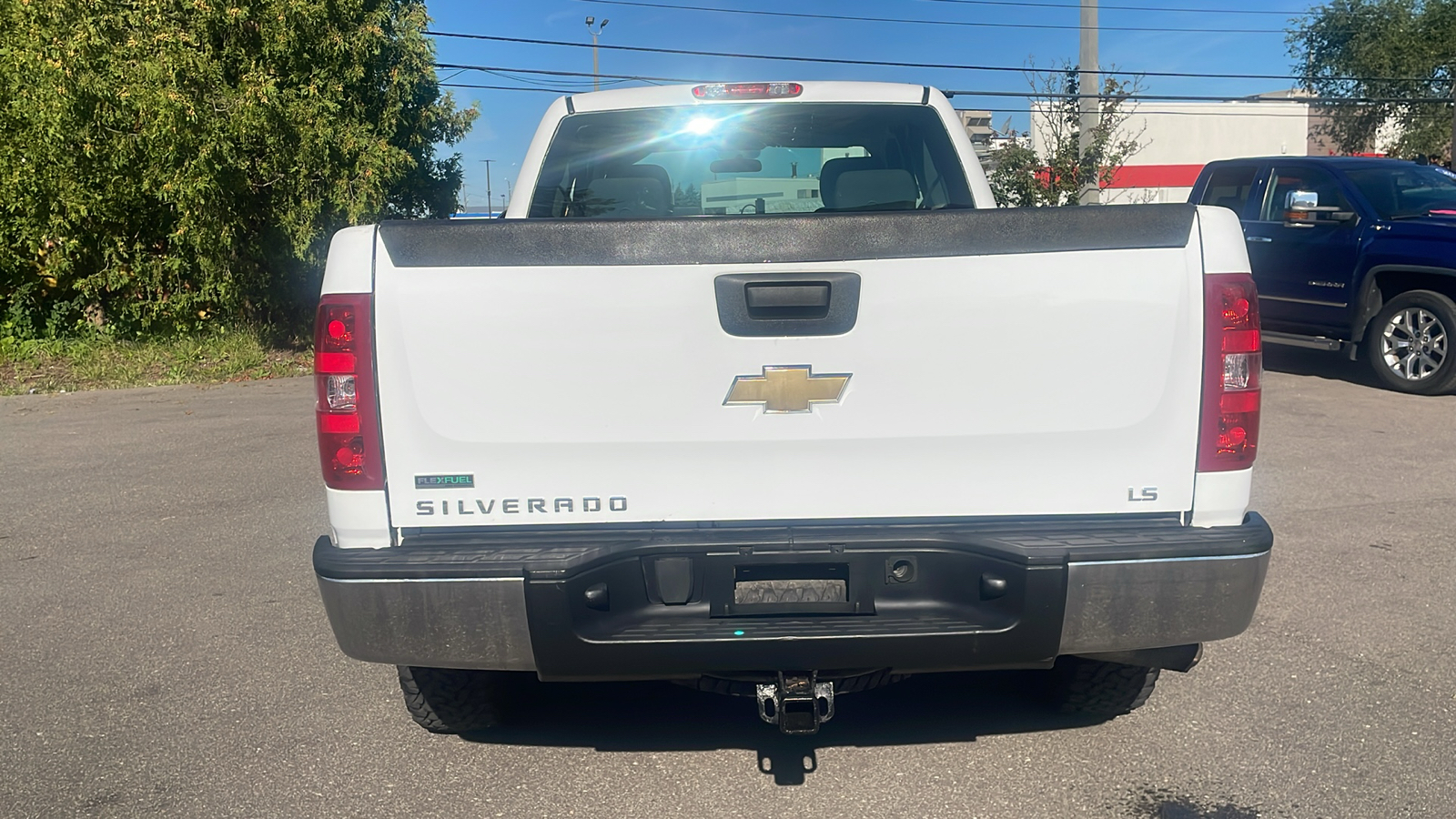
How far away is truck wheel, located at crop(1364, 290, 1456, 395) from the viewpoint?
955 cm

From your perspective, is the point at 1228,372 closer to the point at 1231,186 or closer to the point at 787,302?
the point at 787,302

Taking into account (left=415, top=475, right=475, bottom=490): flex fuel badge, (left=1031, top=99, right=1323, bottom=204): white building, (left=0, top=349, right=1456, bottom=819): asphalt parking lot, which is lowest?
(left=0, top=349, right=1456, bottom=819): asphalt parking lot

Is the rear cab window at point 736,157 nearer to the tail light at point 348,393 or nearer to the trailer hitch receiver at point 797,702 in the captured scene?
the tail light at point 348,393

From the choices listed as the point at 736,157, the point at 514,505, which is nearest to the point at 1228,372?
the point at 514,505

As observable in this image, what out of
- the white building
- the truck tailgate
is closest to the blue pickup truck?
the truck tailgate

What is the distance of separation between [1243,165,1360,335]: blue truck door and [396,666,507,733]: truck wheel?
8.71 meters

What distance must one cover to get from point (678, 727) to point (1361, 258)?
8.44 m

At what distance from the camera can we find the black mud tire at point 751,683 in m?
3.06

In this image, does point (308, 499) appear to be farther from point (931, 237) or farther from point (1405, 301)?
point (1405, 301)

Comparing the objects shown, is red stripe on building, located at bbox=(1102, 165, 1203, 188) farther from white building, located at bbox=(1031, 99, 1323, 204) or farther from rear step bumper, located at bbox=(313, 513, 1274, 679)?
rear step bumper, located at bbox=(313, 513, 1274, 679)

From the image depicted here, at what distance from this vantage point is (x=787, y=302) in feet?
9.40

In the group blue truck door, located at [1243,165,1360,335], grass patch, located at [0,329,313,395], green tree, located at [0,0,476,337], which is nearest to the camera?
blue truck door, located at [1243,165,1360,335]

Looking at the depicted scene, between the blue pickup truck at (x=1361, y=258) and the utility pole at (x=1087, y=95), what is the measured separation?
5530 mm

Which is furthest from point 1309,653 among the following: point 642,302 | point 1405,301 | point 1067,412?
point 1405,301
